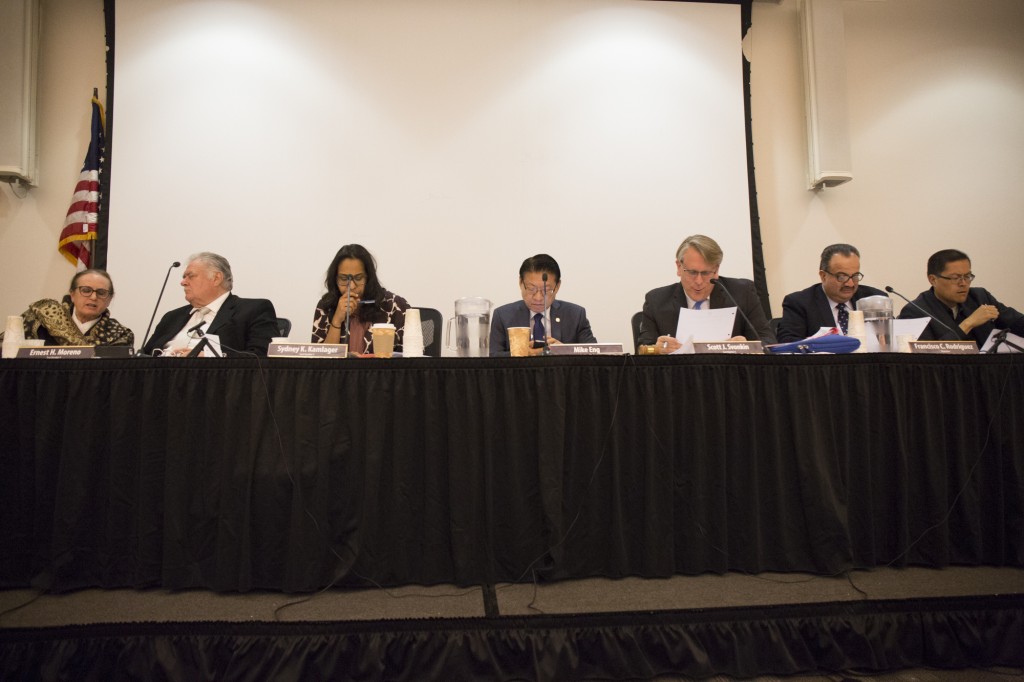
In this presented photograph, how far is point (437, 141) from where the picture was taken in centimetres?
378

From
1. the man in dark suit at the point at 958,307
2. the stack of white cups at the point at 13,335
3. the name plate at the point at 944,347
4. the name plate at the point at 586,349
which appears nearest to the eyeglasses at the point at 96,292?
the stack of white cups at the point at 13,335

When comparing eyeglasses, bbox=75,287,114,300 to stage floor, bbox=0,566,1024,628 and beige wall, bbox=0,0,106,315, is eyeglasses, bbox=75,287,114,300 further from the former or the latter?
stage floor, bbox=0,566,1024,628

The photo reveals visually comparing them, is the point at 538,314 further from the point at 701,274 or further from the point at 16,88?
the point at 16,88

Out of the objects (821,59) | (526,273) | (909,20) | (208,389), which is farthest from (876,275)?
(208,389)

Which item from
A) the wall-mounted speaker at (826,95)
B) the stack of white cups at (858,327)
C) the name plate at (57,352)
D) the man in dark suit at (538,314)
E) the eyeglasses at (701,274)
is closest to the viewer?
the name plate at (57,352)

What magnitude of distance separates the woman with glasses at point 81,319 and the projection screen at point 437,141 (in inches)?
30.5

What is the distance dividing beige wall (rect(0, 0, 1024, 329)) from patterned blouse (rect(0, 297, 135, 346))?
382 cm

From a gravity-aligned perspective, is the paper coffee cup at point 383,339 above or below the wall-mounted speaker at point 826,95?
below

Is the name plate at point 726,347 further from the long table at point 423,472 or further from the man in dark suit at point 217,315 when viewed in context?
the man in dark suit at point 217,315

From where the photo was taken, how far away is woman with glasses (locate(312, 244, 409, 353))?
8.89 ft

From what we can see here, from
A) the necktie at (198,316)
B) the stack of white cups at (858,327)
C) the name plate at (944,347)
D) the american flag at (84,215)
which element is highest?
the american flag at (84,215)

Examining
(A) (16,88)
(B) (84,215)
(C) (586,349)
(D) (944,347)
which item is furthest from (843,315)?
(A) (16,88)

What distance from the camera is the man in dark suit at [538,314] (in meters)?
2.84

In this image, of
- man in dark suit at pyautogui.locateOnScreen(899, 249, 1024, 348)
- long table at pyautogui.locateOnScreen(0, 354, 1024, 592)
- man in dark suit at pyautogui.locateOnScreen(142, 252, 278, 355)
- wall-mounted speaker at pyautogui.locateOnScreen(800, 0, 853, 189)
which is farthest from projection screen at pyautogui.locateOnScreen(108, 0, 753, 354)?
long table at pyautogui.locateOnScreen(0, 354, 1024, 592)
